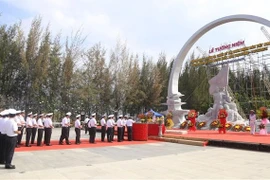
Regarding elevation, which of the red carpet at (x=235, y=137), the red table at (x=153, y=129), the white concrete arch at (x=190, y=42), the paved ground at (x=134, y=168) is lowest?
the paved ground at (x=134, y=168)

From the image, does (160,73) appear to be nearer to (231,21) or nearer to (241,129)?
(231,21)

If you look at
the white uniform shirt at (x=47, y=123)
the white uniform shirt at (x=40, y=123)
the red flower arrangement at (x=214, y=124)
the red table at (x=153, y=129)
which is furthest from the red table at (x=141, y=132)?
the red flower arrangement at (x=214, y=124)

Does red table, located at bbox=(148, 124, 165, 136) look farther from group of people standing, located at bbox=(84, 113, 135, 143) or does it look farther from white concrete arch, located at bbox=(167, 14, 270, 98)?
white concrete arch, located at bbox=(167, 14, 270, 98)

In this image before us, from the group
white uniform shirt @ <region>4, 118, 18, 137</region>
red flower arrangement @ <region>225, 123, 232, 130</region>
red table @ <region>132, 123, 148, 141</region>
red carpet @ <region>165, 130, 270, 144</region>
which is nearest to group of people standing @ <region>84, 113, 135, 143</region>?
red table @ <region>132, 123, 148, 141</region>

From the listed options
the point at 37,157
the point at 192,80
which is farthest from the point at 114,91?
the point at 37,157

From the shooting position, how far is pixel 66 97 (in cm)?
1962

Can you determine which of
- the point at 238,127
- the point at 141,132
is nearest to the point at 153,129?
the point at 141,132

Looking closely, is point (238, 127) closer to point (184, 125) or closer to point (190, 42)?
point (184, 125)

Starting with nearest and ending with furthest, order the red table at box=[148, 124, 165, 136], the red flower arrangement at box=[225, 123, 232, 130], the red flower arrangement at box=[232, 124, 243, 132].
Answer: the red table at box=[148, 124, 165, 136] < the red flower arrangement at box=[232, 124, 243, 132] < the red flower arrangement at box=[225, 123, 232, 130]

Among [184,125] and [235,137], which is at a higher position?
[184,125]

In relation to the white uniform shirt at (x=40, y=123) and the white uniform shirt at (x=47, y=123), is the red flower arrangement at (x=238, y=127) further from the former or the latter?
the white uniform shirt at (x=40, y=123)

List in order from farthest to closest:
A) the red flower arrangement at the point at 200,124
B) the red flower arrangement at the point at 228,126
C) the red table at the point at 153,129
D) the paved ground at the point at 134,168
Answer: the red flower arrangement at the point at 200,124, the red flower arrangement at the point at 228,126, the red table at the point at 153,129, the paved ground at the point at 134,168

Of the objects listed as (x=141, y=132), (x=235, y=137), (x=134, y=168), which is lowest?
(x=134, y=168)

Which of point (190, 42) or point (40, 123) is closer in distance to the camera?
point (40, 123)
